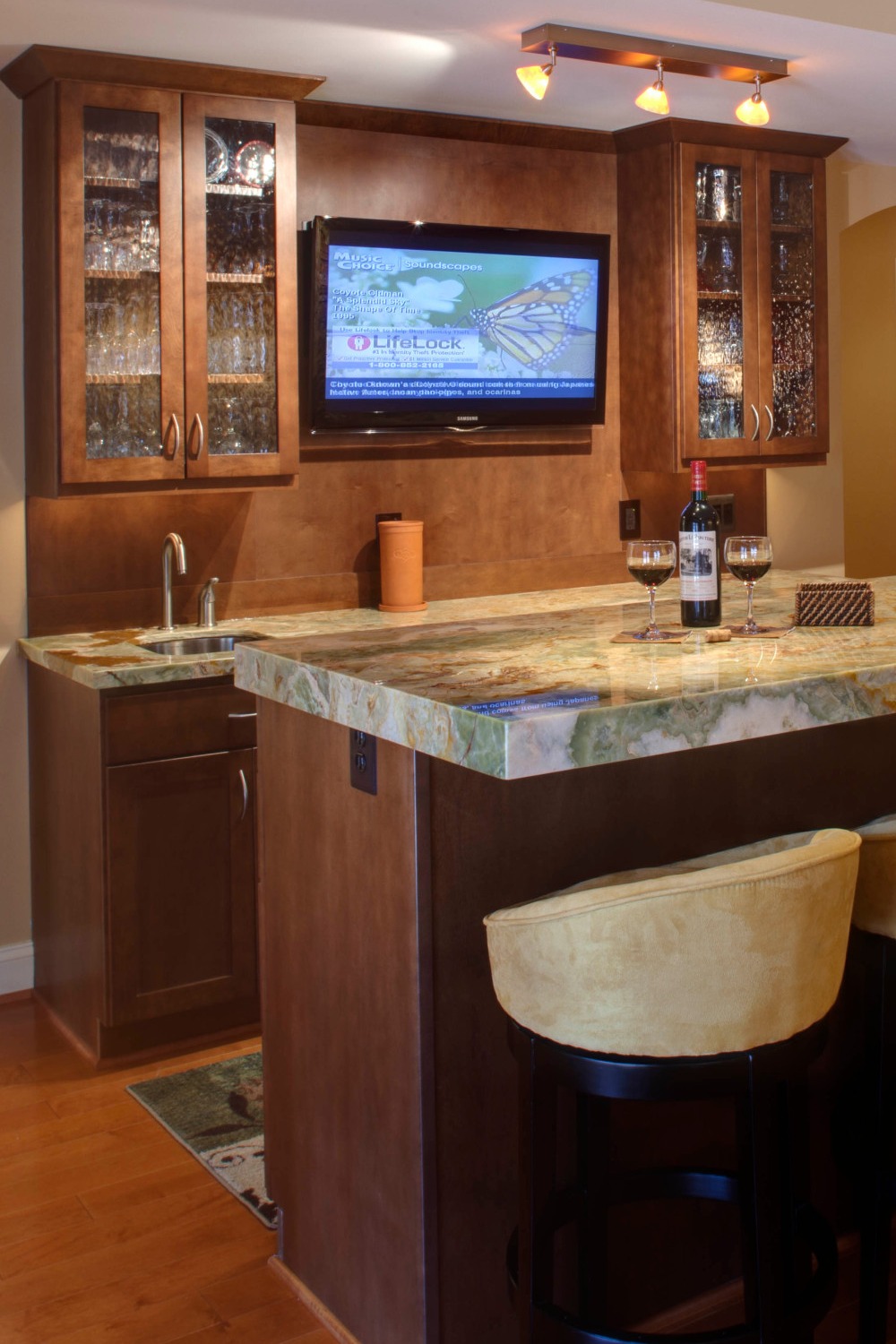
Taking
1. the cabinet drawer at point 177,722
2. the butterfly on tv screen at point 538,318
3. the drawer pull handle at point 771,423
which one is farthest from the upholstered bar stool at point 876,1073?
the drawer pull handle at point 771,423

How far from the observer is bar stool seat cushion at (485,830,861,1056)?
1.62 metres

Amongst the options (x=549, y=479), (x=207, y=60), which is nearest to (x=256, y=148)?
(x=207, y=60)

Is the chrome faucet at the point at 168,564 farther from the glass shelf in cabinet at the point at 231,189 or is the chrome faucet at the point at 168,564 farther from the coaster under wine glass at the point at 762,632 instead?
the coaster under wine glass at the point at 762,632

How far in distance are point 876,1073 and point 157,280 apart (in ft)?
8.71

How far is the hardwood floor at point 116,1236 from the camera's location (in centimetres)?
240

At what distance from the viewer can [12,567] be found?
3793mm

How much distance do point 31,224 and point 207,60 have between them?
0.63 metres

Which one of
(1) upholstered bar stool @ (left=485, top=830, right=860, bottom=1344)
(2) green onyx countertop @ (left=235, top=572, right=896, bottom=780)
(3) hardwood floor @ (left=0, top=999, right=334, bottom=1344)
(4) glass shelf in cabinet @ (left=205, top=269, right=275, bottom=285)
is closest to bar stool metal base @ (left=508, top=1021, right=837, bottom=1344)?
(1) upholstered bar stool @ (left=485, top=830, right=860, bottom=1344)

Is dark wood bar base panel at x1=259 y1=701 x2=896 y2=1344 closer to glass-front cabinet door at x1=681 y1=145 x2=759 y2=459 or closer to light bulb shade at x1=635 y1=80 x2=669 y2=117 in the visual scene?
light bulb shade at x1=635 y1=80 x2=669 y2=117

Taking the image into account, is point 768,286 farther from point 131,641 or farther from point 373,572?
point 131,641

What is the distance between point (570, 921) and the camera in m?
1.64

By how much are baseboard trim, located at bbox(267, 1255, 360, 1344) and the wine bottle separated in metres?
1.38

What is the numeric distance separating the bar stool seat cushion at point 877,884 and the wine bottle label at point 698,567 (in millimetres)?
690

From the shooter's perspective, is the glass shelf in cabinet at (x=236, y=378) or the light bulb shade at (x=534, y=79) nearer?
the light bulb shade at (x=534, y=79)
